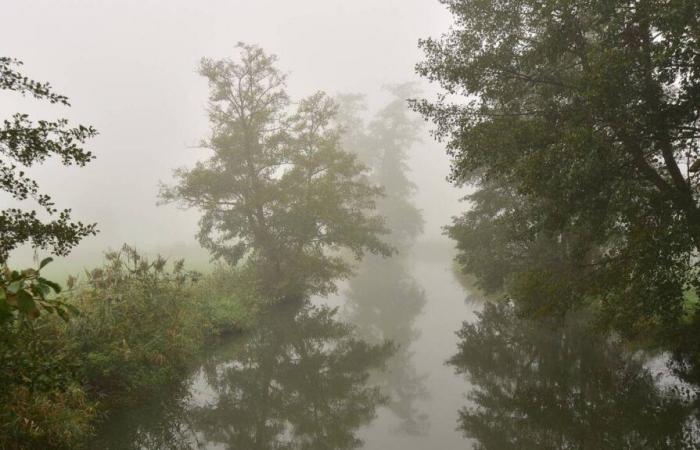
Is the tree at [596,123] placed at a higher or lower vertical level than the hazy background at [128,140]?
lower

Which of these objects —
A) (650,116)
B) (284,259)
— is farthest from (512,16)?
(284,259)

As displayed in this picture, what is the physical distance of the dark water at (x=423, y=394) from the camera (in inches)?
385

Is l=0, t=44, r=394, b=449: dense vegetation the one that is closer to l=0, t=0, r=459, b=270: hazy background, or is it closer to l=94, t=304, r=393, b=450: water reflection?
l=94, t=304, r=393, b=450: water reflection

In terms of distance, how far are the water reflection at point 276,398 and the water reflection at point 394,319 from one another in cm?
63

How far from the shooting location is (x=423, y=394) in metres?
12.9

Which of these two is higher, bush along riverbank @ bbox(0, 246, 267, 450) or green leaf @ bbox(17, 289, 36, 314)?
bush along riverbank @ bbox(0, 246, 267, 450)

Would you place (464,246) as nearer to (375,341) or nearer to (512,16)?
(375,341)

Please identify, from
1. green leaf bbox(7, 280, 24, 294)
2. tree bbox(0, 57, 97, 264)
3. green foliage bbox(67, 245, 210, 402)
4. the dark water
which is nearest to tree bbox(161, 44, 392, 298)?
the dark water

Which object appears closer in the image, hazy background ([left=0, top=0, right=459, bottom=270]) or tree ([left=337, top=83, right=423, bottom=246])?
tree ([left=337, top=83, right=423, bottom=246])

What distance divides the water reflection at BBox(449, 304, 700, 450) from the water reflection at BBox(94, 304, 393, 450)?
3.02 m

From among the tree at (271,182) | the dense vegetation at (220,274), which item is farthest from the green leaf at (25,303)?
the tree at (271,182)

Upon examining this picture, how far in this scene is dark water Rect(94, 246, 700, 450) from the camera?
979 cm

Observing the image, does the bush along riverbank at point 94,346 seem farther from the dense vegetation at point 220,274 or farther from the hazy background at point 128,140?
the hazy background at point 128,140

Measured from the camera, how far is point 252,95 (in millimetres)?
22672
